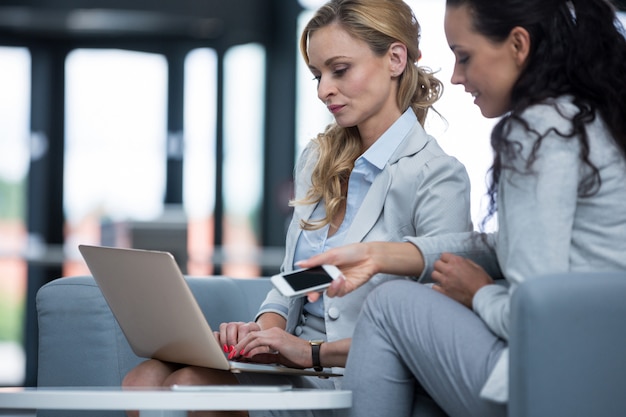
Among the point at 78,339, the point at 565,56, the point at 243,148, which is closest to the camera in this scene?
the point at 565,56

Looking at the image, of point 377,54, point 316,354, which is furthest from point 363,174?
point 316,354

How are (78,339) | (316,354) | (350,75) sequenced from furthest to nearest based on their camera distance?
1. (78,339)
2. (350,75)
3. (316,354)

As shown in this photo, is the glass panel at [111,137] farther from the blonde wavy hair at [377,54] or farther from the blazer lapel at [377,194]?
the blazer lapel at [377,194]

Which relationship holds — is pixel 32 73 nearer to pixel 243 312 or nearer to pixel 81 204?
pixel 81 204

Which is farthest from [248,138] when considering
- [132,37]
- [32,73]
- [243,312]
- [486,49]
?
[486,49]

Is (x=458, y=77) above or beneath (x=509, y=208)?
above

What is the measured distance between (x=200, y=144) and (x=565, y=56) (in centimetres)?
573

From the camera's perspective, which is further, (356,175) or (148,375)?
(356,175)

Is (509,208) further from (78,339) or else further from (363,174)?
(78,339)

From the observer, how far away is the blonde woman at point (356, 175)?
7.02ft

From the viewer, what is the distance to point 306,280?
1.70 m

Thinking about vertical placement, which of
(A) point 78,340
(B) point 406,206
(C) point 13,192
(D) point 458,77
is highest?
(D) point 458,77

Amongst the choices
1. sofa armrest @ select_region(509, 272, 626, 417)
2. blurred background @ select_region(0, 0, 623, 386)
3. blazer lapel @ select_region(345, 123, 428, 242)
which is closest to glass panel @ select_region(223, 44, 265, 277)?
blurred background @ select_region(0, 0, 623, 386)

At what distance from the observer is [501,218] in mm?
1705
